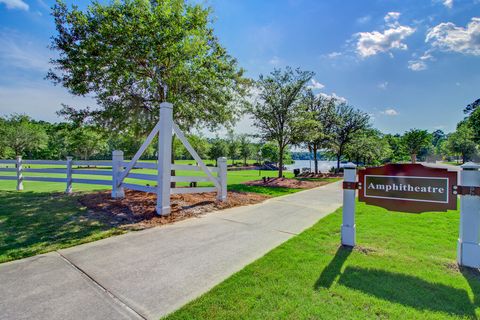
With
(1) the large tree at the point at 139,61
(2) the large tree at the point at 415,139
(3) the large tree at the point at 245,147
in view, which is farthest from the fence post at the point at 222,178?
(2) the large tree at the point at 415,139

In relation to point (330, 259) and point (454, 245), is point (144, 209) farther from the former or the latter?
point (454, 245)

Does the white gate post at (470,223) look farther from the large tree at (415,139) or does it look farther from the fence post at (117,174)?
the large tree at (415,139)

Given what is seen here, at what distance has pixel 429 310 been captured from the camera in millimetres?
2494

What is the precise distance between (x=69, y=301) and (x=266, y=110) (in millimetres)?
15650

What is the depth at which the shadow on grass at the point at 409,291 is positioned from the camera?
8.41 feet

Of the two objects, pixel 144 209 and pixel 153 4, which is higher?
pixel 153 4

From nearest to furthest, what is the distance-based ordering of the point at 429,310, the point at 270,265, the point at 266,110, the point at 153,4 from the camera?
the point at 429,310
the point at 270,265
the point at 153,4
the point at 266,110

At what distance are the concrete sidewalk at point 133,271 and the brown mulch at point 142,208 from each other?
0.69 metres

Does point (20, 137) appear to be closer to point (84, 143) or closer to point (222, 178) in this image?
point (84, 143)

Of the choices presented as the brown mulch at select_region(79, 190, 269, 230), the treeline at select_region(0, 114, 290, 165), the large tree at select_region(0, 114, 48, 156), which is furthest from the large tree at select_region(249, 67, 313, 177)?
the large tree at select_region(0, 114, 48, 156)

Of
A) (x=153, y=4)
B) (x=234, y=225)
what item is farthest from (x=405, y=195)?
(x=153, y=4)

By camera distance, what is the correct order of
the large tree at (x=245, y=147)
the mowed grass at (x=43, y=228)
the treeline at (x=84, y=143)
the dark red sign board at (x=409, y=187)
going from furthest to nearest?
the large tree at (x=245, y=147) → the treeline at (x=84, y=143) → the mowed grass at (x=43, y=228) → the dark red sign board at (x=409, y=187)

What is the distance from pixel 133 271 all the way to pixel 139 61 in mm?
6716

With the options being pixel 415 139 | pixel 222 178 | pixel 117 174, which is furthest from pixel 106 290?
pixel 415 139
